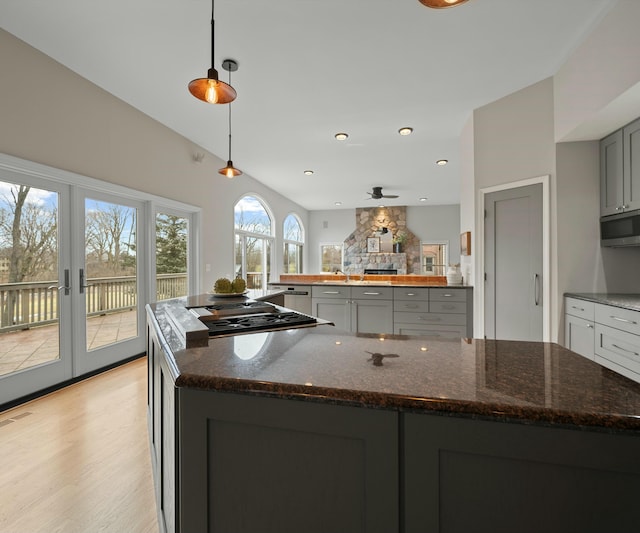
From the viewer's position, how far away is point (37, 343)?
2.79 meters

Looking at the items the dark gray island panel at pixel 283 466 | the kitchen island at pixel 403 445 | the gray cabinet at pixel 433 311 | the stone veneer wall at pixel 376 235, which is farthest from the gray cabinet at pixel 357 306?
the stone veneer wall at pixel 376 235

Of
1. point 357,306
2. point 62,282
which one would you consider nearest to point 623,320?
point 357,306

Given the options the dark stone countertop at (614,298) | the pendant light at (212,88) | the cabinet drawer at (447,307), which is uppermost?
the pendant light at (212,88)

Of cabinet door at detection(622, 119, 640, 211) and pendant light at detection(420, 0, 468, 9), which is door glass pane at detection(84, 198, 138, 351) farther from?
cabinet door at detection(622, 119, 640, 211)

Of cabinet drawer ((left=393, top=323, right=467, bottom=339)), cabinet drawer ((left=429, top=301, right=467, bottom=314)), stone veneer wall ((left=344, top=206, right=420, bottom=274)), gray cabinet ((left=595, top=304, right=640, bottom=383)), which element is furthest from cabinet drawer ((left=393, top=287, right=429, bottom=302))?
stone veneer wall ((left=344, top=206, right=420, bottom=274))

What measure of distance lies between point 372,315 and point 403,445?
355cm

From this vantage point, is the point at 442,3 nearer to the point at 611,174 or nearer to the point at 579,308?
the point at 611,174

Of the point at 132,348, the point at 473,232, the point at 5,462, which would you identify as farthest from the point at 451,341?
the point at 132,348

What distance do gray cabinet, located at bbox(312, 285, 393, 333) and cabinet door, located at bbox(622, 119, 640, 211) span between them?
7.53 feet

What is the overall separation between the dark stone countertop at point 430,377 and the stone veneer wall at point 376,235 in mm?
8746

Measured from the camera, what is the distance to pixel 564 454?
623 mm

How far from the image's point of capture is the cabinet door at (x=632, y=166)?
252 centimetres

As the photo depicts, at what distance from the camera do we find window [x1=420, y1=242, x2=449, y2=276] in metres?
9.60

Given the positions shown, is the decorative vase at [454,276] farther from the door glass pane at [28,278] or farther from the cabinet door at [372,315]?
the door glass pane at [28,278]
